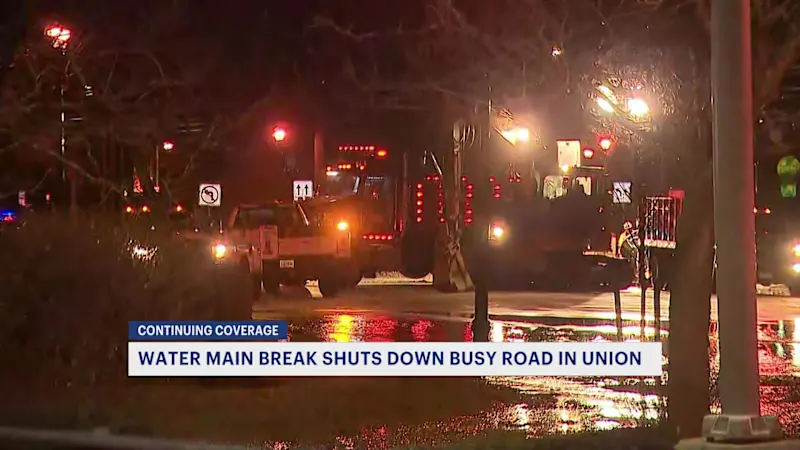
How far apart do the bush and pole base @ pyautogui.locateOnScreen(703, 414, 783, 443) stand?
23.6ft

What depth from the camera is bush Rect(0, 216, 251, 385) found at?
12.3 meters

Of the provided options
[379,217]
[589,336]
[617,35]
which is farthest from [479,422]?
[379,217]

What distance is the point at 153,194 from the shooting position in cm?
2080

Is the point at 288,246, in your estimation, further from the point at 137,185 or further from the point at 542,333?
the point at 542,333

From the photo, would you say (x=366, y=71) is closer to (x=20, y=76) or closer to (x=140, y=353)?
(x=20, y=76)

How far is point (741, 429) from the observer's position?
655cm

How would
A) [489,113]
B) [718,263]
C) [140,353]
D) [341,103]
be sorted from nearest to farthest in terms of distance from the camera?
[718,263] < [140,353] < [489,113] < [341,103]

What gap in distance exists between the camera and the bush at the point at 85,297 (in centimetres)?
1233

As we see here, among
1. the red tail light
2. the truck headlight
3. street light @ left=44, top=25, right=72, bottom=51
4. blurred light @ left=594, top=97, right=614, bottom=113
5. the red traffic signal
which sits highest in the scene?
street light @ left=44, top=25, right=72, bottom=51

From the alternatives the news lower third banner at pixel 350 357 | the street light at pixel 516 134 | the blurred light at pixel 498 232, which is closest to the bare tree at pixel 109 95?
the news lower third banner at pixel 350 357

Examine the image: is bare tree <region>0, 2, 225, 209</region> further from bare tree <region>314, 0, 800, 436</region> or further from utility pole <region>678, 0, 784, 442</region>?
utility pole <region>678, 0, 784, 442</region>

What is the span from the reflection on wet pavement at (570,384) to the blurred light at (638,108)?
9.15 ft

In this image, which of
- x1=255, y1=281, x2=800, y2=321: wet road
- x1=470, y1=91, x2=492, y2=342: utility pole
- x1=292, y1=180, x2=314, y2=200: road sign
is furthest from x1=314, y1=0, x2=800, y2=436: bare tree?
x1=292, y1=180, x2=314, y2=200: road sign

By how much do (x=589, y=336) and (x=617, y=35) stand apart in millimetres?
7291
